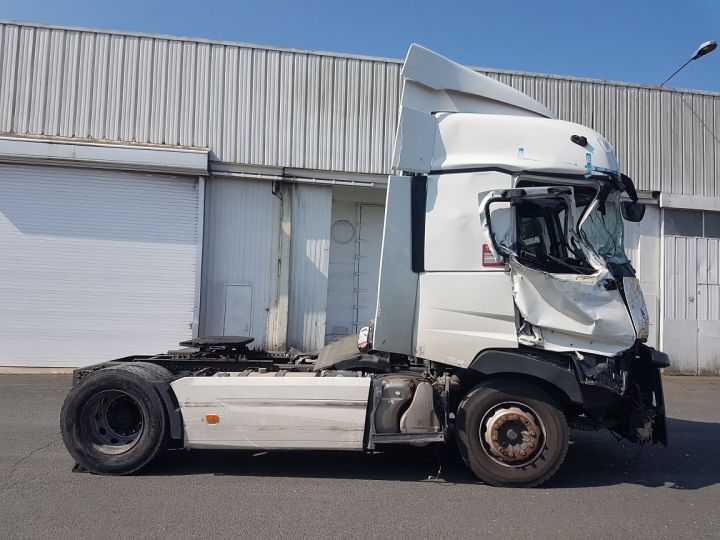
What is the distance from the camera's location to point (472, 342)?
5.55 m

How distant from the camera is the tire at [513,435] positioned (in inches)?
212

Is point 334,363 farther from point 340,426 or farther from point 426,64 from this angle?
point 426,64

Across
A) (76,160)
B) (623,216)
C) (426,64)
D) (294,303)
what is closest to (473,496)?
(623,216)

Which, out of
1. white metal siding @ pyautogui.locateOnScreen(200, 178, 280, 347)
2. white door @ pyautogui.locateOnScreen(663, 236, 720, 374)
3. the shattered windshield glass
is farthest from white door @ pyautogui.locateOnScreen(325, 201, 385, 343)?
the shattered windshield glass

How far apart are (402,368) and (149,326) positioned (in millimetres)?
9016

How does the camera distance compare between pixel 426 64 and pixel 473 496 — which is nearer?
pixel 473 496

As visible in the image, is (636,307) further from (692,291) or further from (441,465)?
(692,291)

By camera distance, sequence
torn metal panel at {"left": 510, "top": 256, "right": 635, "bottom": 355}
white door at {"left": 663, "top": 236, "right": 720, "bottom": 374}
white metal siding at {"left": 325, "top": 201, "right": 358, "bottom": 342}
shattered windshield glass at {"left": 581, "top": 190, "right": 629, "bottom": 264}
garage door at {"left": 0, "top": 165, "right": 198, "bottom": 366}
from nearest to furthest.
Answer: torn metal panel at {"left": 510, "top": 256, "right": 635, "bottom": 355}
shattered windshield glass at {"left": 581, "top": 190, "right": 629, "bottom": 264}
garage door at {"left": 0, "top": 165, "right": 198, "bottom": 366}
white metal siding at {"left": 325, "top": 201, "right": 358, "bottom": 342}
white door at {"left": 663, "top": 236, "right": 720, "bottom": 374}

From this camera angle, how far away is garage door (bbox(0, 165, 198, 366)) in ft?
43.1

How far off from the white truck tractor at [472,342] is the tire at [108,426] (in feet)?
0.04

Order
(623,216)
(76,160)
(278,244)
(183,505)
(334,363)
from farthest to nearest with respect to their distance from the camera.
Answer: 1. (278,244)
2. (76,160)
3. (334,363)
4. (623,216)
5. (183,505)

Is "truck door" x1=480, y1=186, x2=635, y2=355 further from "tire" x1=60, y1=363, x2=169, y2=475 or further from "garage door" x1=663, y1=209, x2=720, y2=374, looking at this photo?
"garage door" x1=663, y1=209, x2=720, y2=374

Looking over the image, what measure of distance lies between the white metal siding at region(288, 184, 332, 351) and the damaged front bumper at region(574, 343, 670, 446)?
8944 mm

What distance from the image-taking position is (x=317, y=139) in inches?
553
